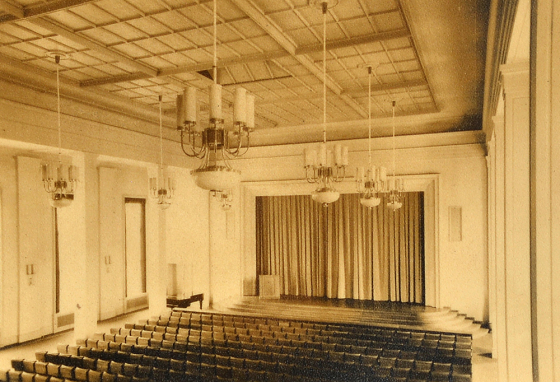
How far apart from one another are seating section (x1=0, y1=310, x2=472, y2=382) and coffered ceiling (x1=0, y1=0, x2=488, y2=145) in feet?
13.9

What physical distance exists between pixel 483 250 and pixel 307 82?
20.0 ft

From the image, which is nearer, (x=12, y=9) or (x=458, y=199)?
(x=12, y=9)

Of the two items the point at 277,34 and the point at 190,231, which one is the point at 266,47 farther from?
the point at 190,231

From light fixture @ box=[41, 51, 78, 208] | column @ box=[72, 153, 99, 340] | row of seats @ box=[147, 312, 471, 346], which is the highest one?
light fixture @ box=[41, 51, 78, 208]

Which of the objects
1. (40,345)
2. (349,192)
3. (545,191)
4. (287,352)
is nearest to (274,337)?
(287,352)

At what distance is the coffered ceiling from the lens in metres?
→ 5.29

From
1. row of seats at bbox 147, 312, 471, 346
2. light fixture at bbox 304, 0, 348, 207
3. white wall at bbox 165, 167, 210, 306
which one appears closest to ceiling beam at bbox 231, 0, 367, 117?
light fixture at bbox 304, 0, 348, 207

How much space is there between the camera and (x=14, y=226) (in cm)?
941

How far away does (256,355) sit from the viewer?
21.4 feet

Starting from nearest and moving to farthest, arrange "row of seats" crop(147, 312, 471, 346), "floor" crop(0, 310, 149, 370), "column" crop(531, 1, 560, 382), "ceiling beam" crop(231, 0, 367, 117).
A: "column" crop(531, 1, 560, 382) < "ceiling beam" crop(231, 0, 367, 117) < "row of seats" crop(147, 312, 471, 346) < "floor" crop(0, 310, 149, 370)

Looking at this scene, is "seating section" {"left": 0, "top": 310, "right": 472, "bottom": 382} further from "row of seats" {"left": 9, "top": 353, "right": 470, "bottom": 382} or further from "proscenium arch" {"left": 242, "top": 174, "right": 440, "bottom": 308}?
"proscenium arch" {"left": 242, "top": 174, "right": 440, "bottom": 308}

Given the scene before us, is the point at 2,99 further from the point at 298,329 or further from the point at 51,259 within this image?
the point at 298,329

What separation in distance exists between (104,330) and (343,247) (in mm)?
6691

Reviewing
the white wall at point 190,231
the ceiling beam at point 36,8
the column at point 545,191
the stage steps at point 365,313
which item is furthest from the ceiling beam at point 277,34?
the white wall at point 190,231
